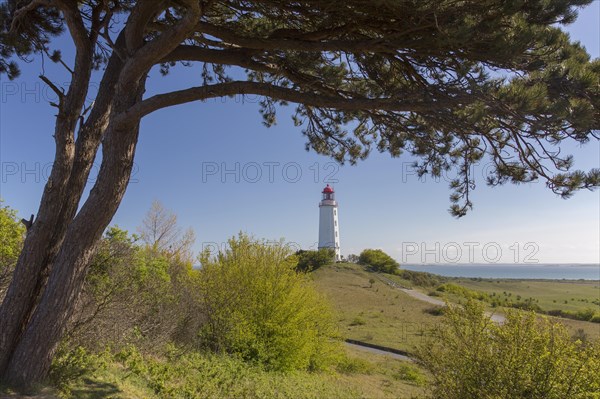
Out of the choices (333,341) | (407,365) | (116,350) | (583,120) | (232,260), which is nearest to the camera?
(583,120)

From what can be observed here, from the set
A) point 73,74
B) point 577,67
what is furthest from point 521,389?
point 73,74

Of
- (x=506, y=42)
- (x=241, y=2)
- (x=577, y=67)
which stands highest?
(x=241, y=2)

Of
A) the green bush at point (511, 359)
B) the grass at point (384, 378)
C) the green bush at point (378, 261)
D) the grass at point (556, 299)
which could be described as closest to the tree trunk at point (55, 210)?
the green bush at point (511, 359)

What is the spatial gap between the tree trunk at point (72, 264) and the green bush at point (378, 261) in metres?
61.5

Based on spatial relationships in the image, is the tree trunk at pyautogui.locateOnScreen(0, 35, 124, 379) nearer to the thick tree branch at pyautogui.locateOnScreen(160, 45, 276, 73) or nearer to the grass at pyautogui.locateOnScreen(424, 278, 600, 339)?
the thick tree branch at pyautogui.locateOnScreen(160, 45, 276, 73)

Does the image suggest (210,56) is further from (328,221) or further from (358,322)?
(328,221)

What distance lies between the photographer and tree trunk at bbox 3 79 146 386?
14.6 feet

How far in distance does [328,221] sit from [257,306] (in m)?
43.6

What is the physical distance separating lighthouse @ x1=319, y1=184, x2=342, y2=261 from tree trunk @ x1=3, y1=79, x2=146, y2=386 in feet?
168

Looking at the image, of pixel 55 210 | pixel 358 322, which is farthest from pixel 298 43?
pixel 358 322

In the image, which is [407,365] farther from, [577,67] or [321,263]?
[321,263]

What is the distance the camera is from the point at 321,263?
50469 mm

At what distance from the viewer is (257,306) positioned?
41.4 ft

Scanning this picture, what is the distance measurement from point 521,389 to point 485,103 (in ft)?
15.2
